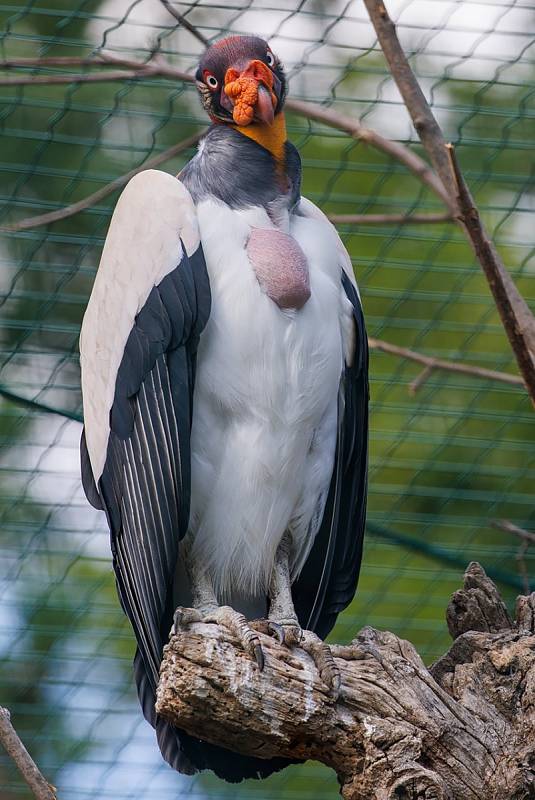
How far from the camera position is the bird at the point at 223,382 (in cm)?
292

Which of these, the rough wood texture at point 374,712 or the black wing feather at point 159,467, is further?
the black wing feather at point 159,467

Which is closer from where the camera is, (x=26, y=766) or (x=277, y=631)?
(x=26, y=766)

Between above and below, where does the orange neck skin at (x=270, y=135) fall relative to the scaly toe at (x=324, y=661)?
above

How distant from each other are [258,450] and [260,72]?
875mm

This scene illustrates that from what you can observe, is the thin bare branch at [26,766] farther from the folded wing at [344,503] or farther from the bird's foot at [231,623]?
the folded wing at [344,503]

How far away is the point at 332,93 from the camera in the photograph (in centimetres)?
467

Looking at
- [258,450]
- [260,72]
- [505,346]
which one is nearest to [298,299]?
[258,450]

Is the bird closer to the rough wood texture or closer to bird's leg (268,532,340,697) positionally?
bird's leg (268,532,340,697)

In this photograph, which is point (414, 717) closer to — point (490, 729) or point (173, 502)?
point (490, 729)

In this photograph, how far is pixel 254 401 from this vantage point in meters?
2.96

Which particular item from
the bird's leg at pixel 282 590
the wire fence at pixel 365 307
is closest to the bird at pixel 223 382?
the bird's leg at pixel 282 590

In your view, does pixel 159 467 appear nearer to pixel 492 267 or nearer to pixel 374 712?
pixel 374 712

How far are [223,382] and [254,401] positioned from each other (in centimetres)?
8

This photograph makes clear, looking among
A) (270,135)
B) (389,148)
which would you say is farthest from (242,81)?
(389,148)
